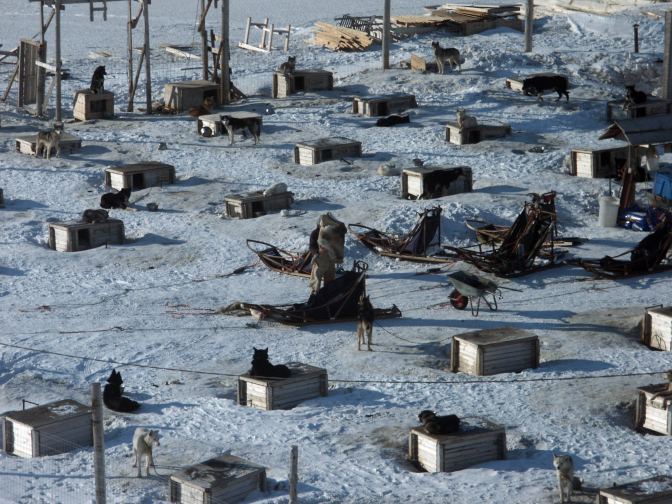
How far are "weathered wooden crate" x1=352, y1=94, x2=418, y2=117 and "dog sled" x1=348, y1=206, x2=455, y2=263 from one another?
11783 millimetres

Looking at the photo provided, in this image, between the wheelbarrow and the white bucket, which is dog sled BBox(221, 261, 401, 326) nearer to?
the wheelbarrow

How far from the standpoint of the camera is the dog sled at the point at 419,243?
25.3 metres

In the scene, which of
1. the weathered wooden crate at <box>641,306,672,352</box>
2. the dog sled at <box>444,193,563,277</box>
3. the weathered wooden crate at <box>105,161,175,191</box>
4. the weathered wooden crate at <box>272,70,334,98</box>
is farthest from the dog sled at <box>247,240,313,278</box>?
the weathered wooden crate at <box>272,70,334,98</box>

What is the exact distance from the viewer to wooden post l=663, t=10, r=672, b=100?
35.8 metres

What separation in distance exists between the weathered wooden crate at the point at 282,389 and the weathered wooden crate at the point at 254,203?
32.0ft

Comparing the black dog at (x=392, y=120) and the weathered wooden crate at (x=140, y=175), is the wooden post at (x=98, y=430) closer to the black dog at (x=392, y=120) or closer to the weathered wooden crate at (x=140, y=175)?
the weathered wooden crate at (x=140, y=175)

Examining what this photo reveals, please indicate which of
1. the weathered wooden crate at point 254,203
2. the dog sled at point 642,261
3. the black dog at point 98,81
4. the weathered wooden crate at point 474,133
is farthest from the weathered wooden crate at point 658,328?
the black dog at point 98,81

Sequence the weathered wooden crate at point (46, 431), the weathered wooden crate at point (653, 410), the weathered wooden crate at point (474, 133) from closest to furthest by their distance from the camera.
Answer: the weathered wooden crate at point (653, 410)
the weathered wooden crate at point (46, 431)
the weathered wooden crate at point (474, 133)

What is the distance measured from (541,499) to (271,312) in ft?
25.3

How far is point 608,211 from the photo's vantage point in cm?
2742

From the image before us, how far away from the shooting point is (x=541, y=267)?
2452cm

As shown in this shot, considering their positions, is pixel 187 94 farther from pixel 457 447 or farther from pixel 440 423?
pixel 457 447

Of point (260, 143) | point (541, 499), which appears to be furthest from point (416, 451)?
point (260, 143)

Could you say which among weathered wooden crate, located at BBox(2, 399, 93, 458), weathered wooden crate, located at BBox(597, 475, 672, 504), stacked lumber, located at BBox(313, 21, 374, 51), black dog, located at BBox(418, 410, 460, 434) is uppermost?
stacked lumber, located at BBox(313, 21, 374, 51)
